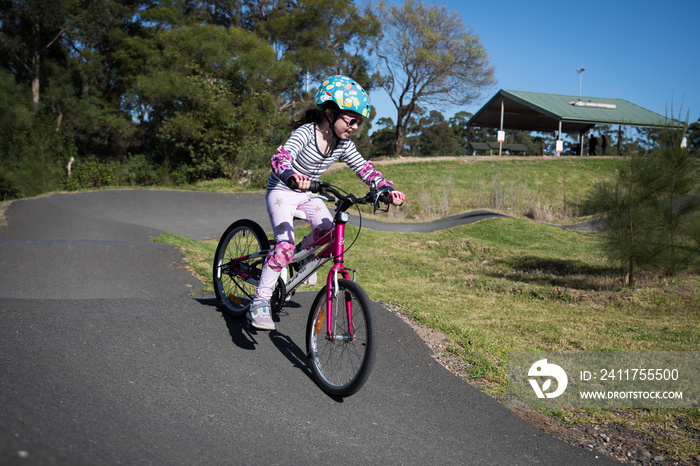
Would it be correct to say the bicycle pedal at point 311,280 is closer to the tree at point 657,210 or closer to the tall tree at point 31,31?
the tree at point 657,210

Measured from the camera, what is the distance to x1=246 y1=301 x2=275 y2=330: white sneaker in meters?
4.21

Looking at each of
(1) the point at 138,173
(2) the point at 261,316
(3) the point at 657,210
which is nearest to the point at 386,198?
(2) the point at 261,316

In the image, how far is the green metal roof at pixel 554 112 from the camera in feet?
125

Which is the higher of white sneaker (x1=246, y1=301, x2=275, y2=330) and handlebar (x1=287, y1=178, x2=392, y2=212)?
handlebar (x1=287, y1=178, x2=392, y2=212)

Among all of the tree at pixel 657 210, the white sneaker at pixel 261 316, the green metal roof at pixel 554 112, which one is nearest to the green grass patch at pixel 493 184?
the green metal roof at pixel 554 112

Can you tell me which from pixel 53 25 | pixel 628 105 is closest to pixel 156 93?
pixel 53 25

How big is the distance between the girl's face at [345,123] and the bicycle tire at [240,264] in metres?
1.21

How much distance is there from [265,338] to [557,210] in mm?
20140

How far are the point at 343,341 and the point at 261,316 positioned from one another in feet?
2.39

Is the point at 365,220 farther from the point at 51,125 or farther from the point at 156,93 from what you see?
the point at 51,125

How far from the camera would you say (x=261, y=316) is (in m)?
4.23

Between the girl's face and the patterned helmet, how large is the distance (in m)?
0.08

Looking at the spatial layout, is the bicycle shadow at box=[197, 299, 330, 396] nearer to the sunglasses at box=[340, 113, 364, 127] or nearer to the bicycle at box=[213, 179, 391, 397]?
the bicycle at box=[213, 179, 391, 397]

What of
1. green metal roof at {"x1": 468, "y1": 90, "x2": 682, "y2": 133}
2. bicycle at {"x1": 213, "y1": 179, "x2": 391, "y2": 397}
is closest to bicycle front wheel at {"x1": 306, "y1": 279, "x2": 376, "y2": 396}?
bicycle at {"x1": 213, "y1": 179, "x2": 391, "y2": 397}
